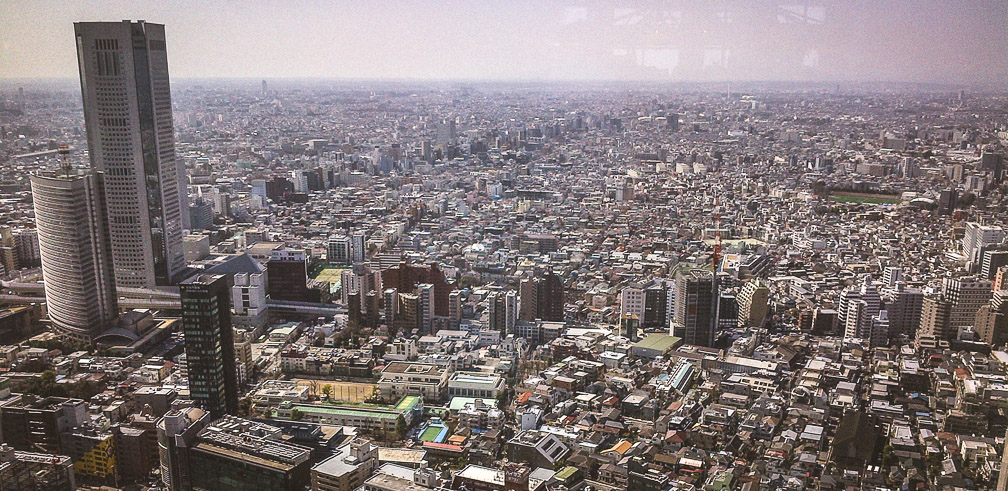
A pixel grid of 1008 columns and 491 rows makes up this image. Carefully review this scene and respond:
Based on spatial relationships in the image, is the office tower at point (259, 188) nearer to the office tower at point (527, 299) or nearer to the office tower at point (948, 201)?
the office tower at point (527, 299)

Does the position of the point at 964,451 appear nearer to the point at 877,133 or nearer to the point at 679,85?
the point at 679,85

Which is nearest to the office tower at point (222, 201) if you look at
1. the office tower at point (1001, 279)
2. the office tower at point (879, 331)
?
the office tower at point (879, 331)

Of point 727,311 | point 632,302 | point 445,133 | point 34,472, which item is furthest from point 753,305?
point 445,133

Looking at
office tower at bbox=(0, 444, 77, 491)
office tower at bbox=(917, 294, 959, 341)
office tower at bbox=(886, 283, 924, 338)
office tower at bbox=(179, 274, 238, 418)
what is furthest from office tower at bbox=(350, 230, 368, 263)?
office tower at bbox=(917, 294, 959, 341)

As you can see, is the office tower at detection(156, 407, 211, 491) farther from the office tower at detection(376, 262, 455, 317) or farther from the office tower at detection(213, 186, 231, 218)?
the office tower at detection(213, 186, 231, 218)

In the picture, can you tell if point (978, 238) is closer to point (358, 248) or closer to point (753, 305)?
point (753, 305)

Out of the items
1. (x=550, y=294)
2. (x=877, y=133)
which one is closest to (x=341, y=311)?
(x=550, y=294)
